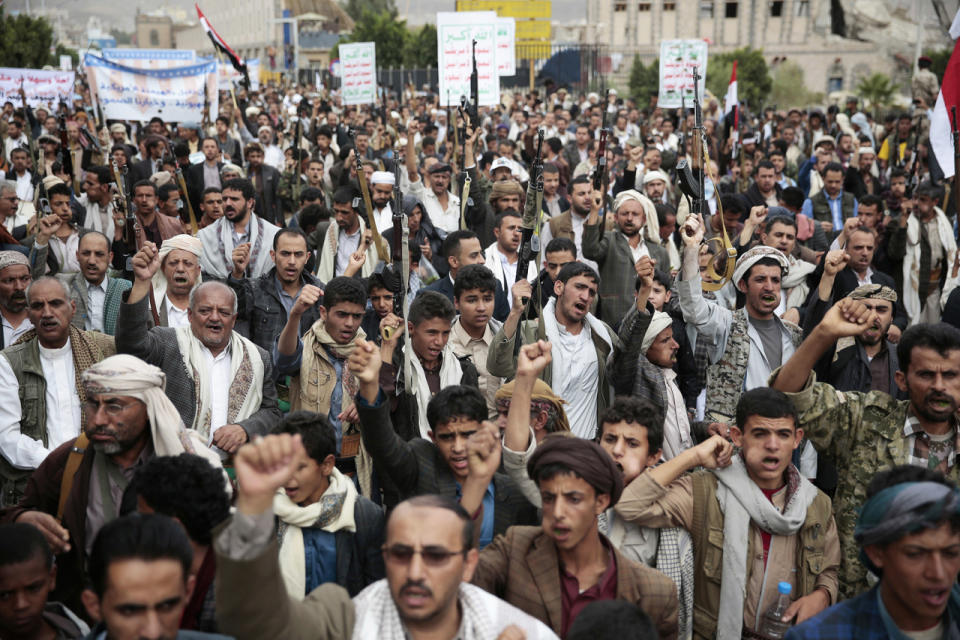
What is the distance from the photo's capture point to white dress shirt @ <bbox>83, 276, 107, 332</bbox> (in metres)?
5.29

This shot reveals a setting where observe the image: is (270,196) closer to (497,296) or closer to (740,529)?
(497,296)

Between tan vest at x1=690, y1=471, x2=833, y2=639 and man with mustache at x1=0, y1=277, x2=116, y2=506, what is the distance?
2.68 meters

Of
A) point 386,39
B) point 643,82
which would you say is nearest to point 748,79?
point 643,82

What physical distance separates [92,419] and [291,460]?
50.2 inches

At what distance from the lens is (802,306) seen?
6.04m

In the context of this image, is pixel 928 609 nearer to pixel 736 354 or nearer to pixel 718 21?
pixel 736 354

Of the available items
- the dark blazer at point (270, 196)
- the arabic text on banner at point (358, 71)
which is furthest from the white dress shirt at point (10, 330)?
the arabic text on banner at point (358, 71)

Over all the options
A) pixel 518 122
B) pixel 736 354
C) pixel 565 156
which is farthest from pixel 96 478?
Result: pixel 518 122

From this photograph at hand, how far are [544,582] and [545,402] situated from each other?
1066 millimetres

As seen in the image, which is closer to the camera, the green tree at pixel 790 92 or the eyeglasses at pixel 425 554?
the eyeglasses at pixel 425 554

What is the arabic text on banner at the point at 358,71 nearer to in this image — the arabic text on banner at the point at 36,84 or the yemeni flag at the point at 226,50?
the yemeni flag at the point at 226,50

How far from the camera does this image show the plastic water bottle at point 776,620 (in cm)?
314

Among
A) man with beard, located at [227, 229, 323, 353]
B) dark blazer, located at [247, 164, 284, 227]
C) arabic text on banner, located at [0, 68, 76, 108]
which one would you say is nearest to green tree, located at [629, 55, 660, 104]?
arabic text on banner, located at [0, 68, 76, 108]

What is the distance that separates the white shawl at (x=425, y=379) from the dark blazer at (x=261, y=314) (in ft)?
4.00
